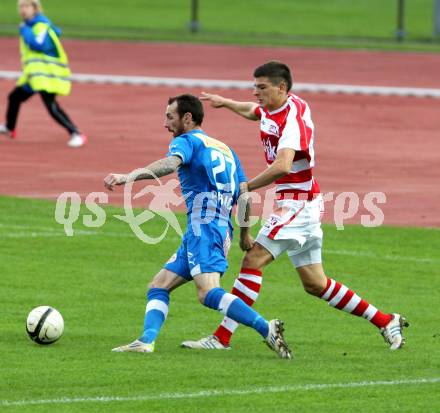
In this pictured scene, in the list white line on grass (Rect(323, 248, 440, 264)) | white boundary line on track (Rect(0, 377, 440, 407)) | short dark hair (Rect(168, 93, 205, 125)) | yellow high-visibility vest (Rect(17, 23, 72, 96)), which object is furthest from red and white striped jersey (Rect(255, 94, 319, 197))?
yellow high-visibility vest (Rect(17, 23, 72, 96))

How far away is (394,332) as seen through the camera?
37.7ft

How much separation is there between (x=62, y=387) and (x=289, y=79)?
3.08 metres

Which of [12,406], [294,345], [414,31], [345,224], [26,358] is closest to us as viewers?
[12,406]

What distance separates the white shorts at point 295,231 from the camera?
11.3 metres

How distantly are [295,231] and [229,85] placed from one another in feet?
75.1

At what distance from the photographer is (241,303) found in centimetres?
1081

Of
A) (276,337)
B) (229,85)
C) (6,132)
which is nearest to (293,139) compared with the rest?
(276,337)

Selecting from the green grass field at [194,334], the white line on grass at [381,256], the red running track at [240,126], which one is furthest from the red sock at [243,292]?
the red running track at [240,126]

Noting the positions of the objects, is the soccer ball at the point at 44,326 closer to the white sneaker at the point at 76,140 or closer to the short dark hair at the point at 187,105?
the short dark hair at the point at 187,105

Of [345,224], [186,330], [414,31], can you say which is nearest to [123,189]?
[345,224]

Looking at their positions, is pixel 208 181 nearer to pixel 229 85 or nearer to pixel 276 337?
pixel 276 337

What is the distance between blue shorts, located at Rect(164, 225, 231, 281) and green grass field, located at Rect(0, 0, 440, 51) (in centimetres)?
3135

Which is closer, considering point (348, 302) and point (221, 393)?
point (221, 393)

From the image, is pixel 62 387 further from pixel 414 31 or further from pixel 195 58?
pixel 414 31
